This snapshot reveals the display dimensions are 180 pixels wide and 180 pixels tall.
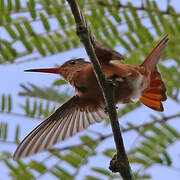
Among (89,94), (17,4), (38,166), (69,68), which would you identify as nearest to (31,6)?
(17,4)

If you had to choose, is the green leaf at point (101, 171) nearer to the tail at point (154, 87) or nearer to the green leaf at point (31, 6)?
the tail at point (154, 87)

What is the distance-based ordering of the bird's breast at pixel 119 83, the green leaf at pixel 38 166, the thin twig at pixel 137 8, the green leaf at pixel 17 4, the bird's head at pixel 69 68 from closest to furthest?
the bird's breast at pixel 119 83 < the bird's head at pixel 69 68 < the green leaf at pixel 38 166 < the green leaf at pixel 17 4 < the thin twig at pixel 137 8

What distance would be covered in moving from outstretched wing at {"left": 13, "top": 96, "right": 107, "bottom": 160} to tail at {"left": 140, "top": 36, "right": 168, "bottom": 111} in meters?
0.24

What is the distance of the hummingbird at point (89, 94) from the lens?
2062 mm

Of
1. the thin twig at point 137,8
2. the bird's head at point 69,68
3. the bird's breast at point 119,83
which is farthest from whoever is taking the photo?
the thin twig at point 137,8

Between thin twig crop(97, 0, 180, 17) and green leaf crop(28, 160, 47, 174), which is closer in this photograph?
green leaf crop(28, 160, 47, 174)

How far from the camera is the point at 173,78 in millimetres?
2650

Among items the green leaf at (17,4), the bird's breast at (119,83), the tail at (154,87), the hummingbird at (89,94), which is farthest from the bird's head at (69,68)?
the green leaf at (17,4)

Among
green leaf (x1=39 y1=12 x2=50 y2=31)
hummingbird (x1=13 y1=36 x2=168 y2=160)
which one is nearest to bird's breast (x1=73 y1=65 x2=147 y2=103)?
hummingbird (x1=13 y1=36 x2=168 y2=160)

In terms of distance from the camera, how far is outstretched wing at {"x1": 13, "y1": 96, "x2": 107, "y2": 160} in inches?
89.5

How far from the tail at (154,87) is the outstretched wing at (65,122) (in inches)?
9.4

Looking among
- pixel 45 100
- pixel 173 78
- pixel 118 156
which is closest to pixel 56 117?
pixel 45 100

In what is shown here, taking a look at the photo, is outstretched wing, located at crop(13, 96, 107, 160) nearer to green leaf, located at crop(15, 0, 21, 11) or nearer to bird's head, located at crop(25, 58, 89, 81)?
bird's head, located at crop(25, 58, 89, 81)

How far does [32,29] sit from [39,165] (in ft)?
2.31
